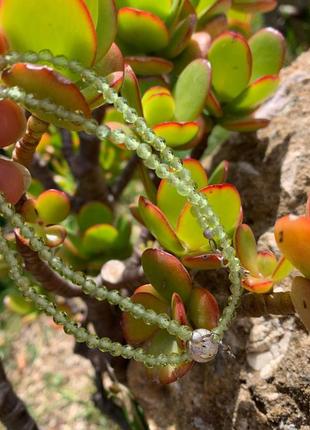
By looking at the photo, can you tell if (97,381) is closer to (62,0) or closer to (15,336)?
(15,336)

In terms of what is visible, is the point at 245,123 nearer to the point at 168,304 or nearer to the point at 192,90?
the point at 192,90

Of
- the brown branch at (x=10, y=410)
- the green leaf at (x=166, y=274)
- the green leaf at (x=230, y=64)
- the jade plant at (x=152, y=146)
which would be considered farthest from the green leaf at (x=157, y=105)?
the brown branch at (x=10, y=410)

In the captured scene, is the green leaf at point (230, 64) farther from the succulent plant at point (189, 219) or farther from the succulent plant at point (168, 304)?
the succulent plant at point (168, 304)

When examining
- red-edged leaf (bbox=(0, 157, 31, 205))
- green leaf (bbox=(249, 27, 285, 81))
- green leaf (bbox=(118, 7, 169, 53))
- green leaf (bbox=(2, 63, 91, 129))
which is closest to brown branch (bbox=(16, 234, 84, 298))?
red-edged leaf (bbox=(0, 157, 31, 205))

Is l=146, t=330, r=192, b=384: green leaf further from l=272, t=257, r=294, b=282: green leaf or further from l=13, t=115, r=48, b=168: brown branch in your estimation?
l=13, t=115, r=48, b=168: brown branch

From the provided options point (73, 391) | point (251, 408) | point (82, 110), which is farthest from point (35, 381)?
point (82, 110)

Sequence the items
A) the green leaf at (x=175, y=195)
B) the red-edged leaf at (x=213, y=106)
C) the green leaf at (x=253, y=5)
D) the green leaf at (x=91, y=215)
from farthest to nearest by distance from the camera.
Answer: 1. the green leaf at (x=91, y=215)
2. the green leaf at (x=253, y=5)
3. the red-edged leaf at (x=213, y=106)
4. the green leaf at (x=175, y=195)

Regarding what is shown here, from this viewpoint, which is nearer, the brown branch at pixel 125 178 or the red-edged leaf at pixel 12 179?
the red-edged leaf at pixel 12 179
